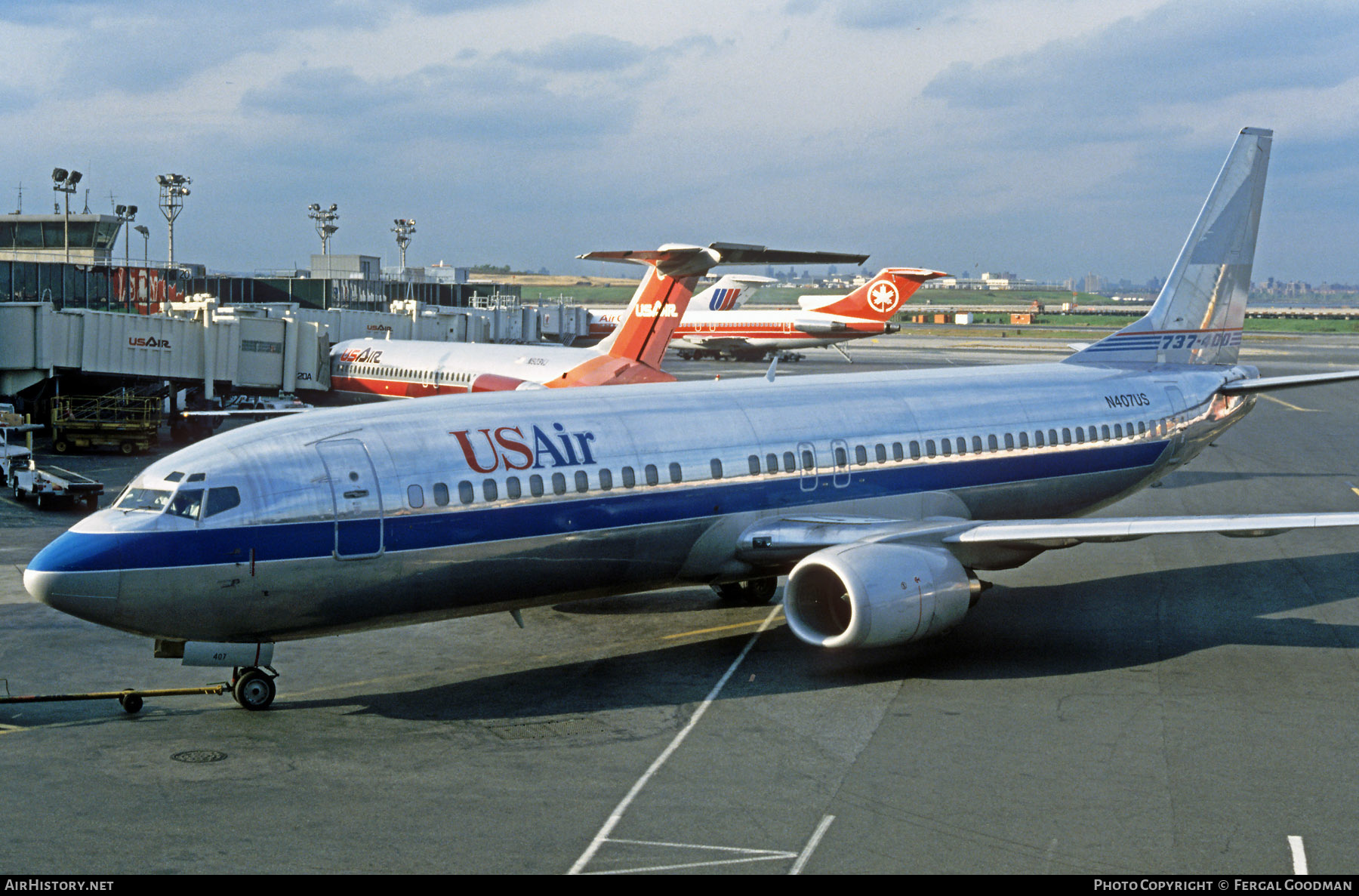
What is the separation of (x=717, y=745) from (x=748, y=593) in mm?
8467

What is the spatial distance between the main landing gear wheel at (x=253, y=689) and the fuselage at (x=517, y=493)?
0.72m

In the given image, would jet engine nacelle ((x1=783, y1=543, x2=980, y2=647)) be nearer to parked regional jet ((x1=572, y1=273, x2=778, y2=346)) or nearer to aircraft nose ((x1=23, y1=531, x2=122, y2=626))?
aircraft nose ((x1=23, y1=531, x2=122, y2=626))

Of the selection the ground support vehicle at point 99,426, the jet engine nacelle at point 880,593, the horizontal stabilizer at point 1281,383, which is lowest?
the ground support vehicle at point 99,426

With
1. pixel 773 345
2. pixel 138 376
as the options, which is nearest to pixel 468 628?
pixel 138 376

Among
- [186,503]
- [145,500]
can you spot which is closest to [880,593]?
[186,503]

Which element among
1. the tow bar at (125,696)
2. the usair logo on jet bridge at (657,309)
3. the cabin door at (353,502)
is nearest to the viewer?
the cabin door at (353,502)

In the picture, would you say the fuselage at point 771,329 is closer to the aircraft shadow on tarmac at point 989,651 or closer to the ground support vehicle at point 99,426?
the ground support vehicle at point 99,426

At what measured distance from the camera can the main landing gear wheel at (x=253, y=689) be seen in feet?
60.0

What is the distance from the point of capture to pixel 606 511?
20.0m

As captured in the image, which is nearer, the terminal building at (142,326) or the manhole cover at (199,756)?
the manhole cover at (199,756)

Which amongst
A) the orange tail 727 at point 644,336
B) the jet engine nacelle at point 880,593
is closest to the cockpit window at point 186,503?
the jet engine nacelle at point 880,593
